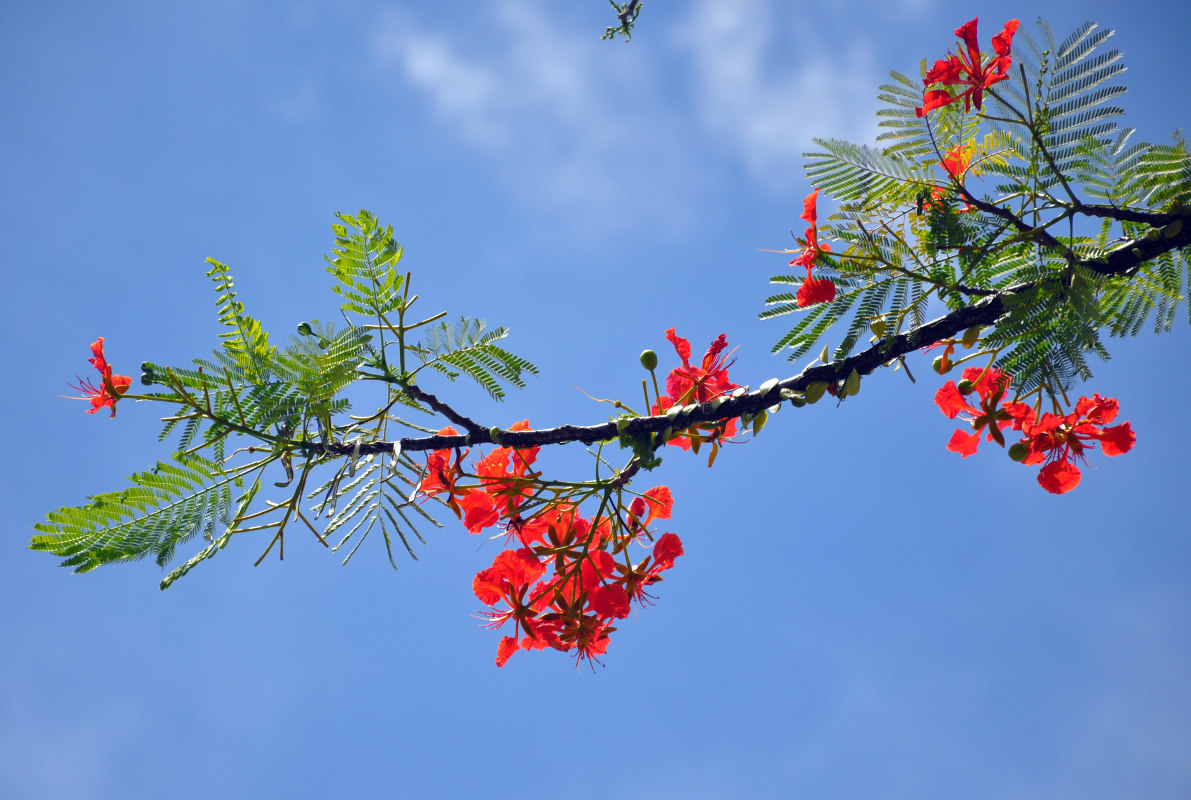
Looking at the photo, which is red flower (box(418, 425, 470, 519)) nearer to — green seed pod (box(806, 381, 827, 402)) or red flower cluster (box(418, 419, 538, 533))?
red flower cluster (box(418, 419, 538, 533))

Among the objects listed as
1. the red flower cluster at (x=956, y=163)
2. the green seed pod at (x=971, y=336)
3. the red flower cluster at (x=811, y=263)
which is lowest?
the green seed pod at (x=971, y=336)

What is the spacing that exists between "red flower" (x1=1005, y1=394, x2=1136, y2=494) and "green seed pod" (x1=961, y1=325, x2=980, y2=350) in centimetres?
45

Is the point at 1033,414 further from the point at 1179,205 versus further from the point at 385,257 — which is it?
the point at 385,257

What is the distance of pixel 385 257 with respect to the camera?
1724 mm

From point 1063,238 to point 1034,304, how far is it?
38 centimetres

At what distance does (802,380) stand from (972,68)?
867 millimetres

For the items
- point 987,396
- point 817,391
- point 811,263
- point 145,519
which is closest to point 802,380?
point 817,391

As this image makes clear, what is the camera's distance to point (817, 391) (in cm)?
171

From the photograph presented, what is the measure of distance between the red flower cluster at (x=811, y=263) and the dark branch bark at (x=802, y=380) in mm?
220

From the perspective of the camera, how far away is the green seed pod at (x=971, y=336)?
5.68 ft

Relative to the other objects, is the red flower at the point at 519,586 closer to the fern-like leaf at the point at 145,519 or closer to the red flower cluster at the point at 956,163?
the fern-like leaf at the point at 145,519

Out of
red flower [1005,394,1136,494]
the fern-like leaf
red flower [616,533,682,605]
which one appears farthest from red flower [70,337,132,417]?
red flower [1005,394,1136,494]

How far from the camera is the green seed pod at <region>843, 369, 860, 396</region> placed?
5.58 feet

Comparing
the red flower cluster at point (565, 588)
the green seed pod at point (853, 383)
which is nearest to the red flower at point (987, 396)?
the green seed pod at point (853, 383)
